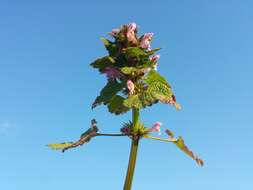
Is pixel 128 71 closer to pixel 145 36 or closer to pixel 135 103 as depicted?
pixel 135 103

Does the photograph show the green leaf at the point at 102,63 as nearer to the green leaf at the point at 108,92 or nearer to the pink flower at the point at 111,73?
the pink flower at the point at 111,73

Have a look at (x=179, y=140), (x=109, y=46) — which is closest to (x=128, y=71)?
(x=109, y=46)

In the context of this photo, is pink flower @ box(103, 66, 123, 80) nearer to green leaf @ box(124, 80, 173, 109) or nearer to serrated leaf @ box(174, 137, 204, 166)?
green leaf @ box(124, 80, 173, 109)

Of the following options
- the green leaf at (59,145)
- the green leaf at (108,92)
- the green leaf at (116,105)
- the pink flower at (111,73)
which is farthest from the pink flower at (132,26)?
the green leaf at (59,145)

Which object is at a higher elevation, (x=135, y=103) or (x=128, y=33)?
(x=128, y=33)

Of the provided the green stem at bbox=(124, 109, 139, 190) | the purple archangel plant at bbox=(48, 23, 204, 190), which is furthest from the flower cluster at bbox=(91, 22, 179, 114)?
the green stem at bbox=(124, 109, 139, 190)

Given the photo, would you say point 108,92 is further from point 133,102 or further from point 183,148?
point 183,148

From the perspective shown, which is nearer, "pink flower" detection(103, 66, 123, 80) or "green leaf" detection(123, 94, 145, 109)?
"green leaf" detection(123, 94, 145, 109)
